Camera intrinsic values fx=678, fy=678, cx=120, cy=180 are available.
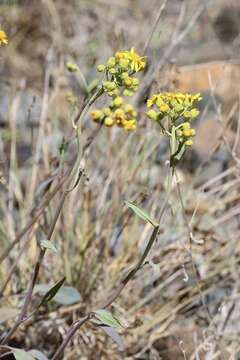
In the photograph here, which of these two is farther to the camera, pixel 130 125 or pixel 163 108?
pixel 130 125

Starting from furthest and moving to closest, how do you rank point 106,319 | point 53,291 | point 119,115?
point 119,115, point 53,291, point 106,319

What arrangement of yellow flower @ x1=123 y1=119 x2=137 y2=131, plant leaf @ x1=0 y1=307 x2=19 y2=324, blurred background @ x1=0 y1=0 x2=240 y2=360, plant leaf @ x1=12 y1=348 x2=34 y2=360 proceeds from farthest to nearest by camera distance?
blurred background @ x1=0 y1=0 x2=240 y2=360 < plant leaf @ x1=0 y1=307 x2=19 y2=324 < yellow flower @ x1=123 y1=119 x2=137 y2=131 < plant leaf @ x1=12 y1=348 x2=34 y2=360

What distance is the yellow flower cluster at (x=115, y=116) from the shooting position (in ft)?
4.88

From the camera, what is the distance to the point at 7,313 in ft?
5.46

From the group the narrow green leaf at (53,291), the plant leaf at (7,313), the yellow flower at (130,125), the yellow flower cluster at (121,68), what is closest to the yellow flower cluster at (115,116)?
the yellow flower at (130,125)

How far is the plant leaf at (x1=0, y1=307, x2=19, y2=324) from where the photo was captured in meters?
1.65

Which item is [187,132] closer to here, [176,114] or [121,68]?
[176,114]

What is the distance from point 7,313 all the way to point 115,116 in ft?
1.81

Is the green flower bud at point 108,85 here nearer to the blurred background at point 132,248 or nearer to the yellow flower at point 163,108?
the yellow flower at point 163,108

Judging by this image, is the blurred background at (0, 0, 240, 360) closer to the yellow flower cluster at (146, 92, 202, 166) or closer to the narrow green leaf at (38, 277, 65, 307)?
the narrow green leaf at (38, 277, 65, 307)

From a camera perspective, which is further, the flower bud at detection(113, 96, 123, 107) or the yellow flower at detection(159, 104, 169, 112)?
the flower bud at detection(113, 96, 123, 107)

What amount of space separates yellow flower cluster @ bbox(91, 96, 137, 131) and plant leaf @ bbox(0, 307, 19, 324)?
0.51m

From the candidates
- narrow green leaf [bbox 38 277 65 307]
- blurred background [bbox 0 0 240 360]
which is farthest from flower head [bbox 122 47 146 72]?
narrow green leaf [bbox 38 277 65 307]

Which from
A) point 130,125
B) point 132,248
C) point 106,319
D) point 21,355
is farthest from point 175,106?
point 132,248
